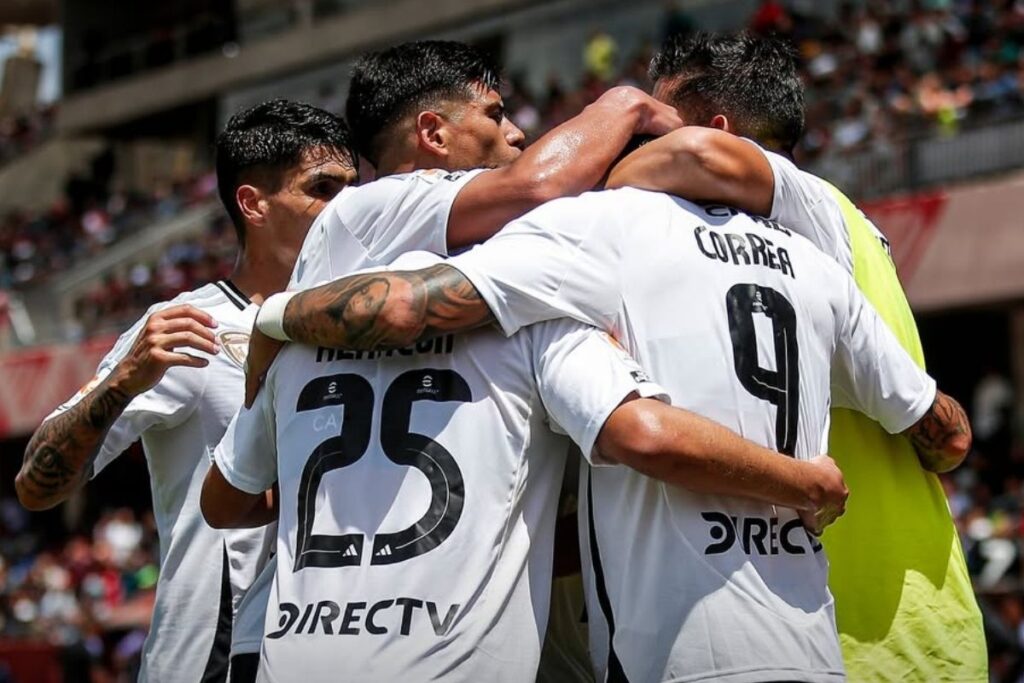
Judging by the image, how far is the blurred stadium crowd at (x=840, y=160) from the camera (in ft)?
45.5

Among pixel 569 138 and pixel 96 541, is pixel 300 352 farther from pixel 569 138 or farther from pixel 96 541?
pixel 96 541

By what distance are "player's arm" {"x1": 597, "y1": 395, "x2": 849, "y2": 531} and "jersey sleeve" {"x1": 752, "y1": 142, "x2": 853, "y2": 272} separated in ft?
2.03

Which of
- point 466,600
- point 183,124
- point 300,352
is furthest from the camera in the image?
point 183,124

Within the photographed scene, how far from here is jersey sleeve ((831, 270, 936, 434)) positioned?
3.48 metres

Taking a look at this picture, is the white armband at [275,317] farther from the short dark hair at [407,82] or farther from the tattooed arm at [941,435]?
the tattooed arm at [941,435]

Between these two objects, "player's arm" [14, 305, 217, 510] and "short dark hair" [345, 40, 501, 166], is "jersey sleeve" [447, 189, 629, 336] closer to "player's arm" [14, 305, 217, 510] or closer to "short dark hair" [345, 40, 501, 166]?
"short dark hair" [345, 40, 501, 166]

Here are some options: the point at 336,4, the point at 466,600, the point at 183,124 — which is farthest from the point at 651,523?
the point at 183,124

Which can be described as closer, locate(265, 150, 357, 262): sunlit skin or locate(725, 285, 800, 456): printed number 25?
locate(725, 285, 800, 456): printed number 25

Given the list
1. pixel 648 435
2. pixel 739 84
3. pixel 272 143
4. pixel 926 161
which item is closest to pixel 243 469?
pixel 648 435

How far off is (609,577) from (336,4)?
97.3ft

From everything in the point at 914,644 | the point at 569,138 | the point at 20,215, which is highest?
the point at 569,138

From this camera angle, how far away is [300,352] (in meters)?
3.40

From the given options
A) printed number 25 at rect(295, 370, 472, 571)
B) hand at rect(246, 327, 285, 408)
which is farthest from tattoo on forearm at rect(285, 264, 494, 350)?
hand at rect(246, 327, 285, 408)

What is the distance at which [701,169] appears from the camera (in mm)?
3340
